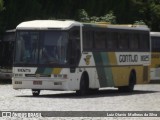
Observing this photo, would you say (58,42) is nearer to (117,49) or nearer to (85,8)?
(117,49)

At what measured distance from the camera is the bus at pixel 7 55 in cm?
4572

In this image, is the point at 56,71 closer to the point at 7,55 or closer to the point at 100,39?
the point at 100,39

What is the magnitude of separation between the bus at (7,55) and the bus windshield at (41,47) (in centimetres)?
1552

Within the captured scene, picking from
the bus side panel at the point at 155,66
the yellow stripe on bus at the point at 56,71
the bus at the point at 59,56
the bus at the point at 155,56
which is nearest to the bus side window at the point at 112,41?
the bus at the point at 59,56

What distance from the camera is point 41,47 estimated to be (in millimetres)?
29719

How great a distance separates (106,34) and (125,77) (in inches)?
107

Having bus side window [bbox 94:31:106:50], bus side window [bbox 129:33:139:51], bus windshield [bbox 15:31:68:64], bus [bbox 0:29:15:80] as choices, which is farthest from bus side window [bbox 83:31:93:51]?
bus [bbox 0:29:15:80]

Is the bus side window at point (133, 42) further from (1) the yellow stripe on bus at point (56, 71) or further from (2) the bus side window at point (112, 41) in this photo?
(1) the yellow stripe on bus at point (56, 71)

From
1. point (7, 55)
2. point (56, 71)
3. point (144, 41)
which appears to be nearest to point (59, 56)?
point (56, 71)

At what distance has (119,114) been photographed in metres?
19.9

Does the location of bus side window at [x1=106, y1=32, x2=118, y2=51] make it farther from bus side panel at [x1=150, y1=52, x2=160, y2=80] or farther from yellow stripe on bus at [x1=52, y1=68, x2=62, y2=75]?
bus side panel at [x1=150, y1=52, x2=160, y2=80]

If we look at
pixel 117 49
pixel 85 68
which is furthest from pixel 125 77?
pixel 85 68

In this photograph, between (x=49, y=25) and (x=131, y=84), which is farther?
(x=131, y=84)

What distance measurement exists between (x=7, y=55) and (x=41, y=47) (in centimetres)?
1655
